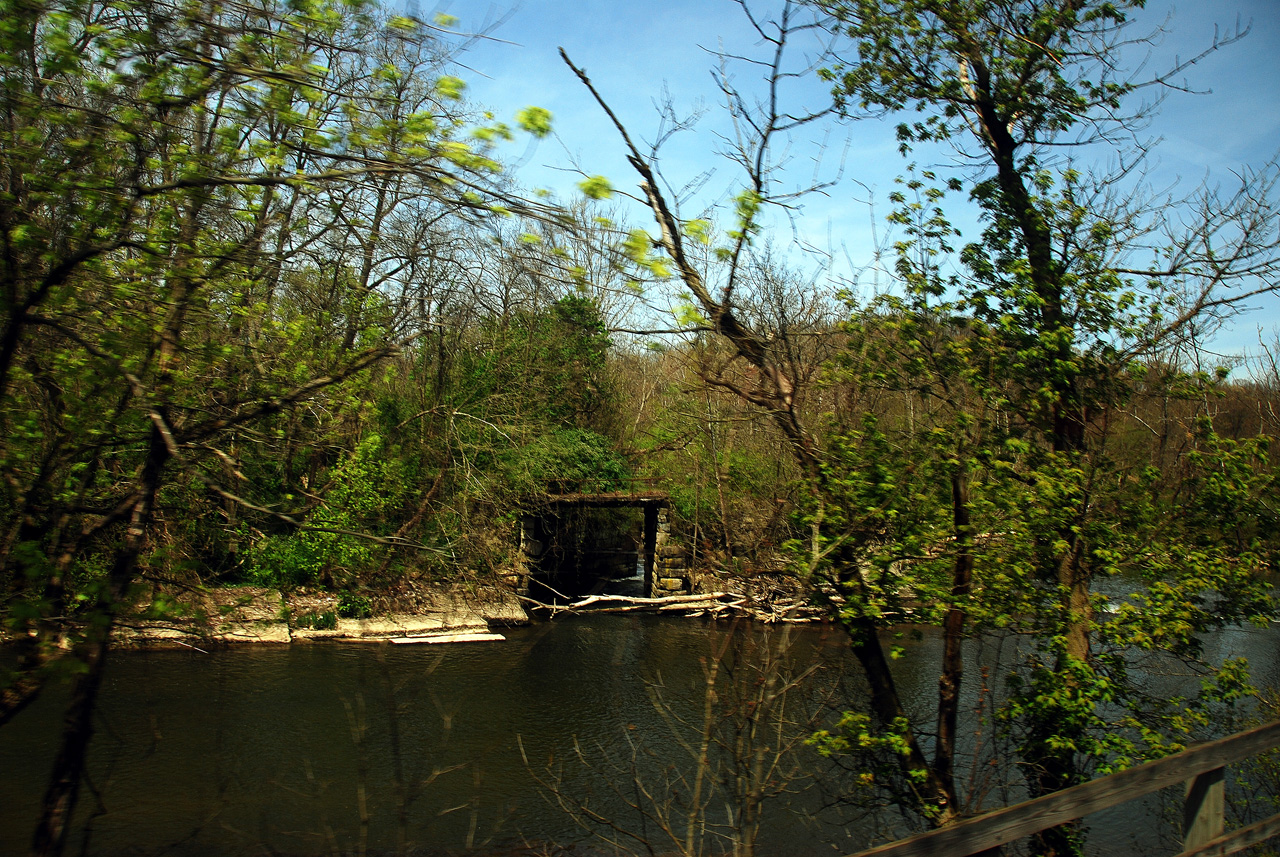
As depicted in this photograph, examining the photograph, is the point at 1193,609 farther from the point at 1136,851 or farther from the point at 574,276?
the point at 574,276

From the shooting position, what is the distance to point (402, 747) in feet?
36.7

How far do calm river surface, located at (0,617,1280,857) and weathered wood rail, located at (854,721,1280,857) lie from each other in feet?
6.47

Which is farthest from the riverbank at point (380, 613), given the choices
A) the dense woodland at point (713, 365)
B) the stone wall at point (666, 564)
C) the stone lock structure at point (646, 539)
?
the dense woodland at point (713, 365)

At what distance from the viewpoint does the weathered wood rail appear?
8.09 ft

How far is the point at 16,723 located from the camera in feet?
36.8

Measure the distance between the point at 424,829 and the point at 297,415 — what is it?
5930mm

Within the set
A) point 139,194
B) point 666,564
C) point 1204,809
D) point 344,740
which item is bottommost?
point 344,740

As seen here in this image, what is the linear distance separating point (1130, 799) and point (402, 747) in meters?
10.2

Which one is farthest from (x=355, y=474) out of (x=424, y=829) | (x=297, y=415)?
(x=297, y=415)

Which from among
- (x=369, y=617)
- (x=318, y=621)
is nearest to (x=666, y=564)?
(x=369, y=617)

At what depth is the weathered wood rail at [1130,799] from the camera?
8.09 ft

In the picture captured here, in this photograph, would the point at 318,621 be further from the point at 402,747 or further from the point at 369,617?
the point at 402,747

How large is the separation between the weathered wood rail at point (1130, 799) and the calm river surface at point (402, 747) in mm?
1971

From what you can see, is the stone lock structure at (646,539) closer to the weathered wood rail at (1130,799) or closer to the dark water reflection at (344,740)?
the dark water reflection at (344,740)
